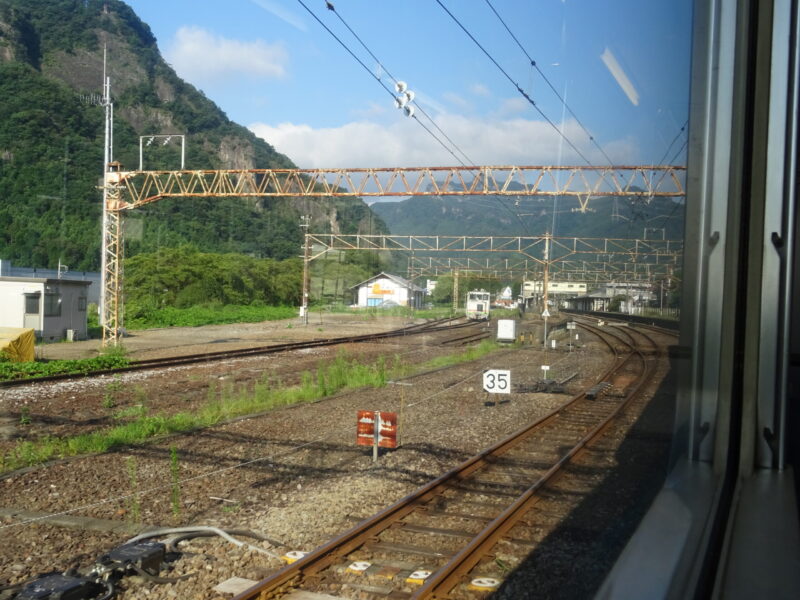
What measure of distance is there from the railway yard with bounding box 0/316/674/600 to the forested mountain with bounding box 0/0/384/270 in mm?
1551

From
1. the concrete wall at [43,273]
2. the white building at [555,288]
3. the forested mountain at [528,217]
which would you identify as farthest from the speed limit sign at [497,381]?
the concrete wall at [43,273]

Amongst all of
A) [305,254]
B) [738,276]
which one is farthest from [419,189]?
[738,276]

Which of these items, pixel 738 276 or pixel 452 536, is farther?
pixel 452 536

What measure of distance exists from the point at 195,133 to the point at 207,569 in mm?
3621

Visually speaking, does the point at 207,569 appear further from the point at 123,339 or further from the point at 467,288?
the point at 467,288

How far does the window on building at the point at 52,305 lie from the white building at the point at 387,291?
12.4ft

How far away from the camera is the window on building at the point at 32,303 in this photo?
14.9 ft

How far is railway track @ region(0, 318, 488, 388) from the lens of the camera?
6387mm

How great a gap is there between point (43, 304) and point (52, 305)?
9cm

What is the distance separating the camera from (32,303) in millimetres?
4637

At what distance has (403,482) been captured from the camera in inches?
215

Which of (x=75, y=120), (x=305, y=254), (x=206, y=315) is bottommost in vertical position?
(x=206, y=315)

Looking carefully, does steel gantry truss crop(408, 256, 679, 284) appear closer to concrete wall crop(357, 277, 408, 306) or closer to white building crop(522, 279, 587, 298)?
white building crop(522, 279, 587, 298)

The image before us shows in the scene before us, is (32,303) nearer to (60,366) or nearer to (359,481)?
(60,366)
